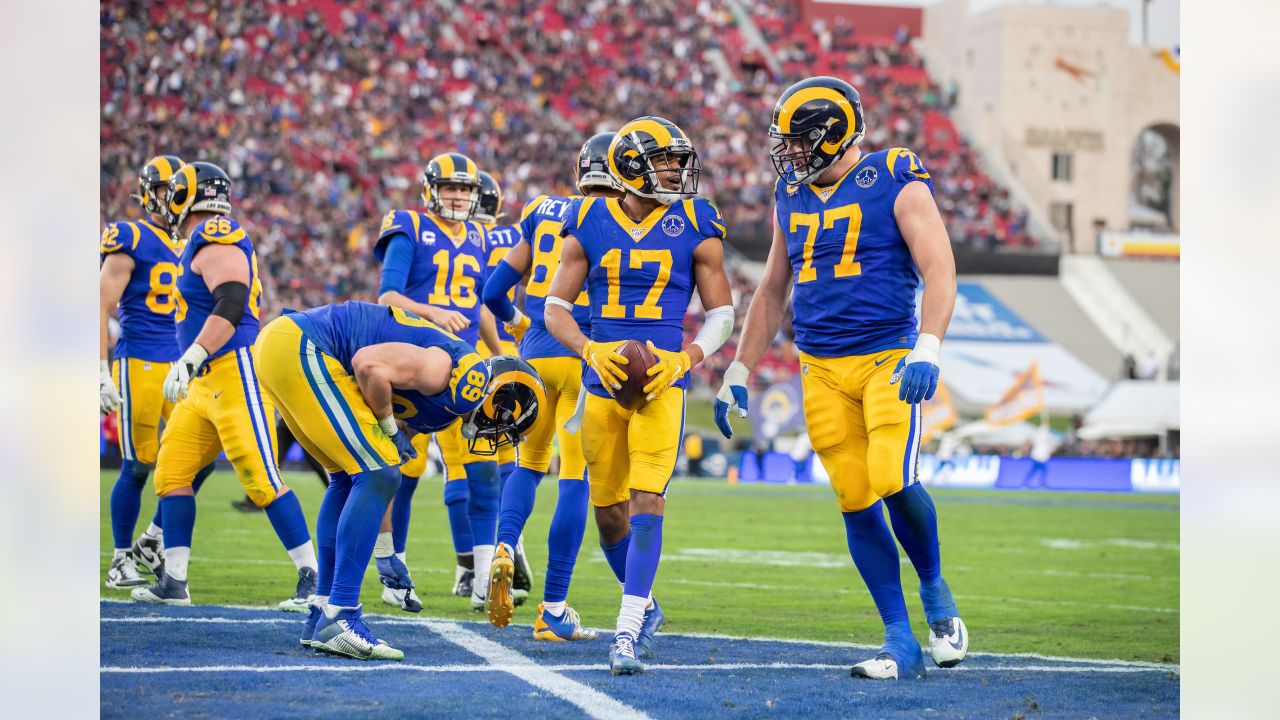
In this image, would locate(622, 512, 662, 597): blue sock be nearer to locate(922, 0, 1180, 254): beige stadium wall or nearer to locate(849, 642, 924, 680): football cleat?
locate(849, 642, 924, 680): football cleat

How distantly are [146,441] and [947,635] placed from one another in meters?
4.86

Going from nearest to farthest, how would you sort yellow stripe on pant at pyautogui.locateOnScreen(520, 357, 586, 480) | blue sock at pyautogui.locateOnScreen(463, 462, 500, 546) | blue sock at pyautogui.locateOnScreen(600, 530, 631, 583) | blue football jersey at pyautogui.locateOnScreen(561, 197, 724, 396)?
blue football jersey at pyautogui.locateOnScreen(561, 197, 724, 396) → blue sock at pyautogui.locateOnScreen(600, 530, 631, 583) → yellow stripe on pant at pyautogui.locateOnScreen(520, 357, 586, 480) → blue sock at pyautogui.locateOnScreen(463, 462, 500, 546)

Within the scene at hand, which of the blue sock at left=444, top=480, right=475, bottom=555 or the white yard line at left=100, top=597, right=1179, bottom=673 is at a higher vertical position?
the blue sock at left=444, top=480, right=475, bottom=555

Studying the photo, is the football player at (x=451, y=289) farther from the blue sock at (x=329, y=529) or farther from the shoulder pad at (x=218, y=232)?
the blue sock at (x=329, y=529)

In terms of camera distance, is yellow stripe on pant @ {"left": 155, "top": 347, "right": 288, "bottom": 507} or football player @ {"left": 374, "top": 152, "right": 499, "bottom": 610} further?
football player @ {"left": 374, "top": 152, "right": 499, "bottom": 610}

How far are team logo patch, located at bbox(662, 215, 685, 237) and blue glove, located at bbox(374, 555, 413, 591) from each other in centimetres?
269

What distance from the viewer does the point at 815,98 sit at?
564cm

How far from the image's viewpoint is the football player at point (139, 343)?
8.12m

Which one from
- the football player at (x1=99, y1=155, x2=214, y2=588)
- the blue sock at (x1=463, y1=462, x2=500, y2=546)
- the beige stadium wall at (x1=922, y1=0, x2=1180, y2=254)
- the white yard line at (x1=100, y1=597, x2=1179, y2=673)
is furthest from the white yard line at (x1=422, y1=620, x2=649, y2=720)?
the beige stadium wall at (x1=922, y1=0, x2=1180, y2=254)

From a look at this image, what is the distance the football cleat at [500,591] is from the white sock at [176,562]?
2.09 m

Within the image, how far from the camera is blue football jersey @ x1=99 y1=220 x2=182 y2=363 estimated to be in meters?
8.26

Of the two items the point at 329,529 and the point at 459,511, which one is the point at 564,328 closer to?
the point at 329,529
